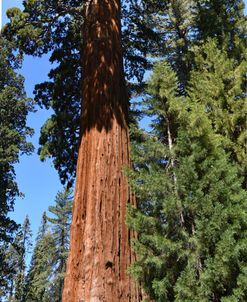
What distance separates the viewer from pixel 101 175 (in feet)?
14.9

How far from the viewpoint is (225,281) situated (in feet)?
10.2

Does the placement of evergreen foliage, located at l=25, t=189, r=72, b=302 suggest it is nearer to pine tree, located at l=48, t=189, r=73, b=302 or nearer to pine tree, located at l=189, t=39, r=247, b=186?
pine tree, located at l=48, t=189, r=73, b=302

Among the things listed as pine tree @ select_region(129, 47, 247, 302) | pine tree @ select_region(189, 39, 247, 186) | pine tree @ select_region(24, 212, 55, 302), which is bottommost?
pine tree @ select_region(129, 47, 247, 302)

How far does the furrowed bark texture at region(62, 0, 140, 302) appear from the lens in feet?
12.8

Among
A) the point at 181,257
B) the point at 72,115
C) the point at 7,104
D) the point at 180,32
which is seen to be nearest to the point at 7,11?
the point at 72,115

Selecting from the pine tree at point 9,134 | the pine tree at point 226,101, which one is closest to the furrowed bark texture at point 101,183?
the pine tree at point 226,101

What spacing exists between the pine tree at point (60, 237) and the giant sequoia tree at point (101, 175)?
19.6m

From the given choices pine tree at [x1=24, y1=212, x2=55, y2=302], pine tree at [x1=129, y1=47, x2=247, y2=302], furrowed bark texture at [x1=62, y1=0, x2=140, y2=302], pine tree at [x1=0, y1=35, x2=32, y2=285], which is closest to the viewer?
pine tree at [x1=129, y1=47, x2=247, y2=302]

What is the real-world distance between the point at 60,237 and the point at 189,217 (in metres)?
28.8

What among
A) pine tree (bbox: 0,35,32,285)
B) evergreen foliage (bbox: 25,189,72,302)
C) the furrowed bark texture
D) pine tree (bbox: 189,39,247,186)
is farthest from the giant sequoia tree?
evergreen foliage (bbox: 25,189,72,302)

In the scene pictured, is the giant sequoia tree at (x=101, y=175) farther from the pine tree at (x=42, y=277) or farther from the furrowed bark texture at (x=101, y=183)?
the pine tree at (x=42, y=277)

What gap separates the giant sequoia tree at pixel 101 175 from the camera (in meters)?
3.91

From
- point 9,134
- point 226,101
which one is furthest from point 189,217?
point 9,134

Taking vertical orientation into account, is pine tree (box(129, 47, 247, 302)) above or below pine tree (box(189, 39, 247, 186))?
below
